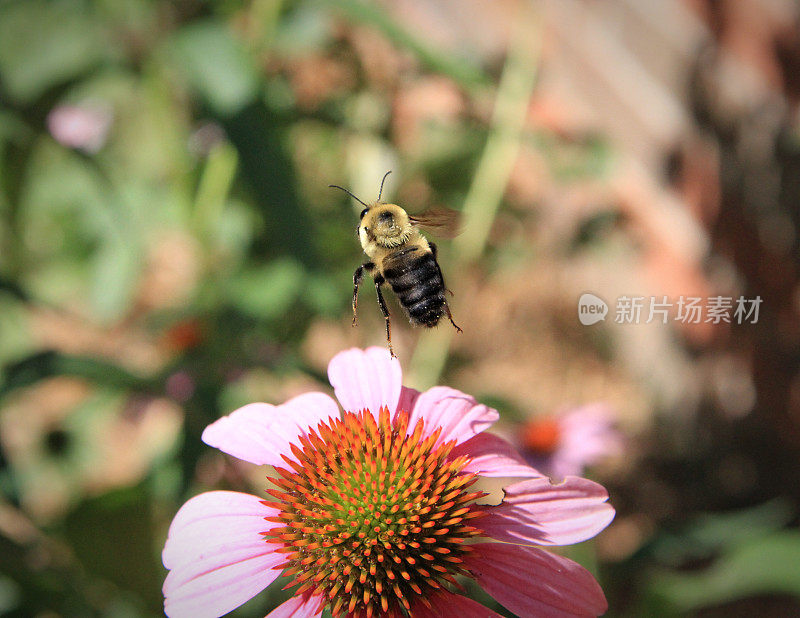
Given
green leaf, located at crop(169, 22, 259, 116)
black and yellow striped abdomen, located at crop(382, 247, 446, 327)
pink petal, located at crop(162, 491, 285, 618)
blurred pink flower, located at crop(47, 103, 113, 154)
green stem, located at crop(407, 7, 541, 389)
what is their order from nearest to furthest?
pink petal, located at crop(162, 491, 285, 618)
black and yellow striped abdomen, located at crop(382, 247, 446, 327)
green leaf, located at crop(169, 22, 259, 116)
green stem, located at crop(407, 7, 541, 389)
blurred pink flower, located at crop(47, 103, 113, 154)

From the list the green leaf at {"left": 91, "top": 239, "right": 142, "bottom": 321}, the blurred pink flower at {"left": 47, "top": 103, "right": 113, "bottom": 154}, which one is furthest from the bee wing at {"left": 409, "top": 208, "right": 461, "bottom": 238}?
the blurred pink flower at {"left": 47, "top": 103, "right": 113, "bottom": 154}

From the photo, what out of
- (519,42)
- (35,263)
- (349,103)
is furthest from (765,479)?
(35,263)

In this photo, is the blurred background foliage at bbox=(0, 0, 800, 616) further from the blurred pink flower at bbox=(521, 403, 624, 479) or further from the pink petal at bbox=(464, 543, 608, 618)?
the pink petal at bbox=(464, 543, 608, 618)

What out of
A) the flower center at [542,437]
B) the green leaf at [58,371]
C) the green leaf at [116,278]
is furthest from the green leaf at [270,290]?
the flower center at [542,437]

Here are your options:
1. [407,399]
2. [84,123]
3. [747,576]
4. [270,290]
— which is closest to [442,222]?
[407,399]

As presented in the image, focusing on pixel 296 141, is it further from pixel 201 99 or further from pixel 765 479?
pixel 765 479

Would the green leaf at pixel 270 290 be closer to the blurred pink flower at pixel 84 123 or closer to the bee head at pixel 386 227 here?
the bee head at pixel 386 227

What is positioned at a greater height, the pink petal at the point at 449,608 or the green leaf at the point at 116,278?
the green leaf at the point at 116,278
